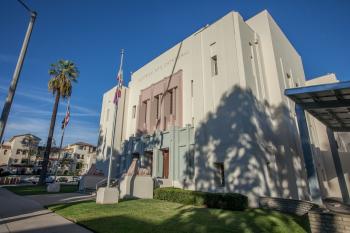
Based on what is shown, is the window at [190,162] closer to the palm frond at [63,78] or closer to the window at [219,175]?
the window at [219,175]

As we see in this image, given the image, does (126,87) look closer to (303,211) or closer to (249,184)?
(249,184)

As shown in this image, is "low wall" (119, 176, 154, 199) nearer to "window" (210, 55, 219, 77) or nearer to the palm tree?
"window" (210, 55, 219, 77)

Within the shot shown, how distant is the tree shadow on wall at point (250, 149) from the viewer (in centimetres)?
1447

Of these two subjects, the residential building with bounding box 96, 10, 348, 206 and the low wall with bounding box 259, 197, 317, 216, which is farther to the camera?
the residential building with bounding box 96, 10, 348, 206

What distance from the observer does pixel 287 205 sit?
39.1ft

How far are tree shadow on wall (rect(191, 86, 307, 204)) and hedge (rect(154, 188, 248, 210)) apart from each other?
2495 mm

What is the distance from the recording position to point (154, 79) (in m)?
27.4

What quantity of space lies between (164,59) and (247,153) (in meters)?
16.8

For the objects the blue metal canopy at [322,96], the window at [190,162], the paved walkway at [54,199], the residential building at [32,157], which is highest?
the residential building at [32,157]

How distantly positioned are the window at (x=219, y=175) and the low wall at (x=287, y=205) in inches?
135

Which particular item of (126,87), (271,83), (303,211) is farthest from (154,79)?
(303,211)

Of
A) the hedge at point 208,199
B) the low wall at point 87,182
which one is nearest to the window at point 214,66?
the hedge at point 208,199

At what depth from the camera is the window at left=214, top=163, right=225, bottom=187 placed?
1642cm

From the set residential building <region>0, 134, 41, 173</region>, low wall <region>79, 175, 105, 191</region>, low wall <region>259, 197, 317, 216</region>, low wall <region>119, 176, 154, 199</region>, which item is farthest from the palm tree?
residential building <region>0, 134, 41, 173</region>
